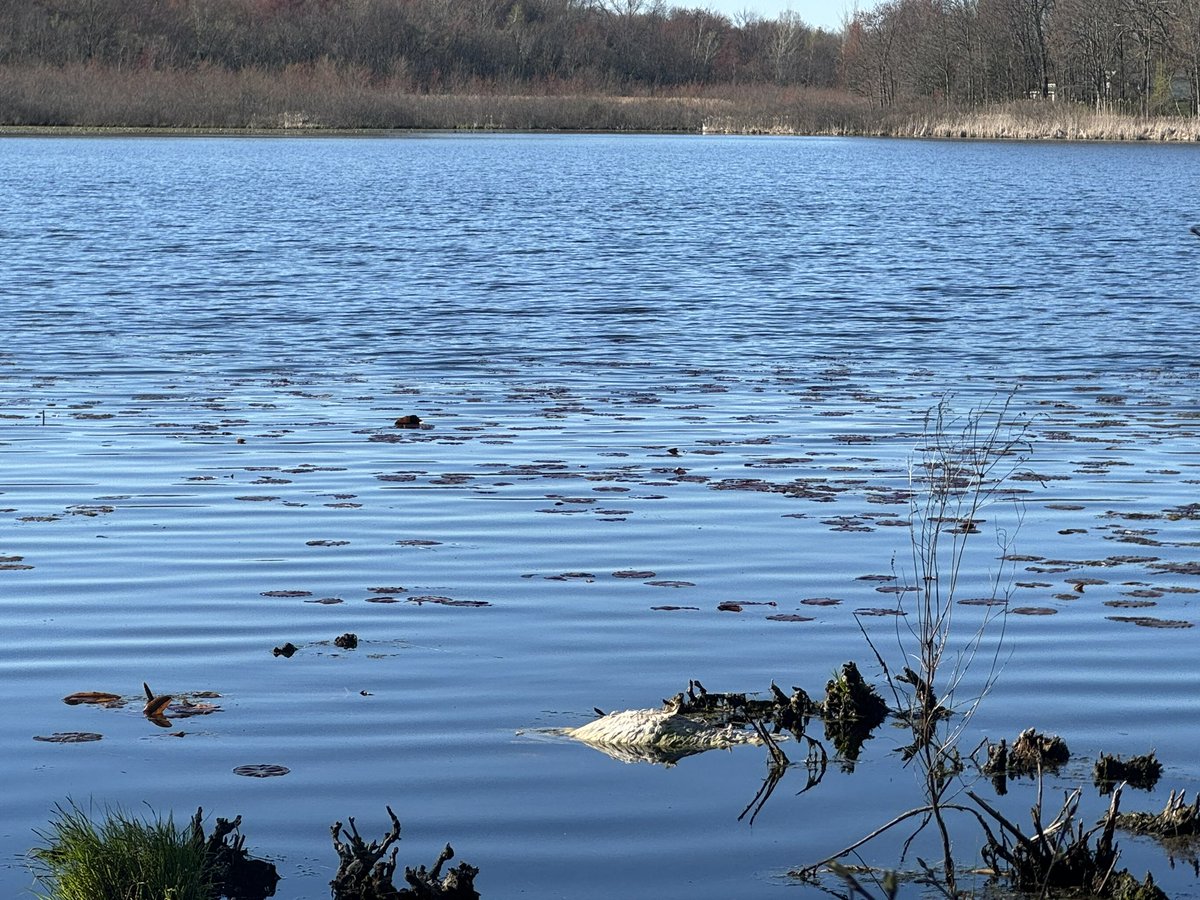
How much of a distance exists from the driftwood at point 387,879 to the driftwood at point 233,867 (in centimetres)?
24

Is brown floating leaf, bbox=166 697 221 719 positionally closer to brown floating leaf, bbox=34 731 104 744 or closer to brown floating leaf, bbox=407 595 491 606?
brown floating leaf, bbox=34 731 104 744

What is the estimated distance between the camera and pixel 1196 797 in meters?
4.97

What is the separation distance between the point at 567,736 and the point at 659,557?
263 centimetres

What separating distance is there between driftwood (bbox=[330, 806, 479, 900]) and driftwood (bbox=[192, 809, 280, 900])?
24cm

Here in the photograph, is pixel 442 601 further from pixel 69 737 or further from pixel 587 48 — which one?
pixel 587 48

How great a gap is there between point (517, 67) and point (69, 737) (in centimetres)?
11577

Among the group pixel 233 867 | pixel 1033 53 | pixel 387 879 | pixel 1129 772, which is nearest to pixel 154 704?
pixel 233 867

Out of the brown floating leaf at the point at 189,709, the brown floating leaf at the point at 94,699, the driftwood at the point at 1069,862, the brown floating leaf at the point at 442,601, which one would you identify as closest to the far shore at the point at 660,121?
the brown floating leaf at the point at 442,601

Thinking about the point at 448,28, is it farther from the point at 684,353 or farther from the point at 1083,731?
the point at 1083,731

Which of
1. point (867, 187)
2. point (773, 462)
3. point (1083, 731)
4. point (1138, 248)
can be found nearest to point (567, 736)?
point (1083, 731)

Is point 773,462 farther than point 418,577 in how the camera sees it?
Yes

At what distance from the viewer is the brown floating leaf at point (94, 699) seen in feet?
19.8

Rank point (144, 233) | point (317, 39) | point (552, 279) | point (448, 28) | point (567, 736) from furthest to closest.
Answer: point (448, 28) < point (317, 39) < point (144, 233) < point (552, 279) < point (567, 736)

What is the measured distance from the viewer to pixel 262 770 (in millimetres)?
5422
